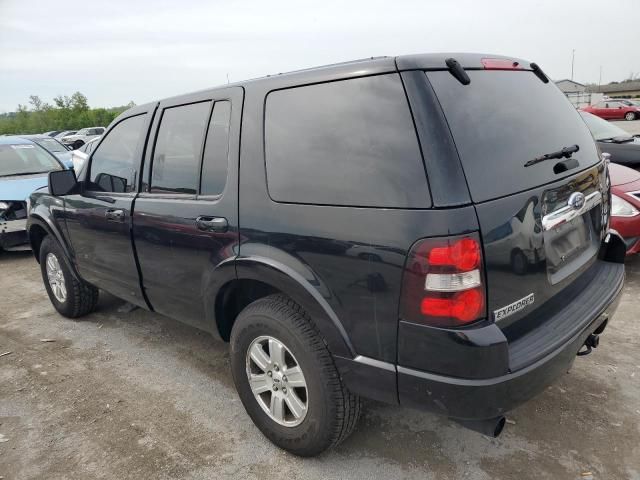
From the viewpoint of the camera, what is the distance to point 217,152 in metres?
2.58

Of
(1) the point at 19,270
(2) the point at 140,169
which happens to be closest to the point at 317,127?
(2) the point at 140,169

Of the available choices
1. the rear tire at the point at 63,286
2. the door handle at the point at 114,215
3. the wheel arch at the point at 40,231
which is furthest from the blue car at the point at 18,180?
the door handle at the point at 114,215

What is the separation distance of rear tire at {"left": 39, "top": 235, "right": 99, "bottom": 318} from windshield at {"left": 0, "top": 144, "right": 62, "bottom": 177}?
12.6 feet

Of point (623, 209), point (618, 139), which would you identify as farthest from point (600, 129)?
point (623, 209)

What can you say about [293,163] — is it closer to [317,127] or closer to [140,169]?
[317,127]

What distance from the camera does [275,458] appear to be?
8.05ft

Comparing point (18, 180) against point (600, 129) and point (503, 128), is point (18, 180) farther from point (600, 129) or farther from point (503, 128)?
point (600, 129)

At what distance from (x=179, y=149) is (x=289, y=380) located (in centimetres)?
149

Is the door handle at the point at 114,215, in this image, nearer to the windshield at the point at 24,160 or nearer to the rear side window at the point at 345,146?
the rear side window at the point at 345,146

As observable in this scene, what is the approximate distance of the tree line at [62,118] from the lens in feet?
164

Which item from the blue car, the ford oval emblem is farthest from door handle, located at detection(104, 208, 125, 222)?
the blue car

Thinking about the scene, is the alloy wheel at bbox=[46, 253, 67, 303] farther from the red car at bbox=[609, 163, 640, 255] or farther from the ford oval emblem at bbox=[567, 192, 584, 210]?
the red car at bbox=[609, 163, 640, 255]

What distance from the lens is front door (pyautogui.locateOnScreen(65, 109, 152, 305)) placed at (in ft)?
10.4

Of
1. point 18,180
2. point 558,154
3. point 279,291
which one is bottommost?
point 279,291
